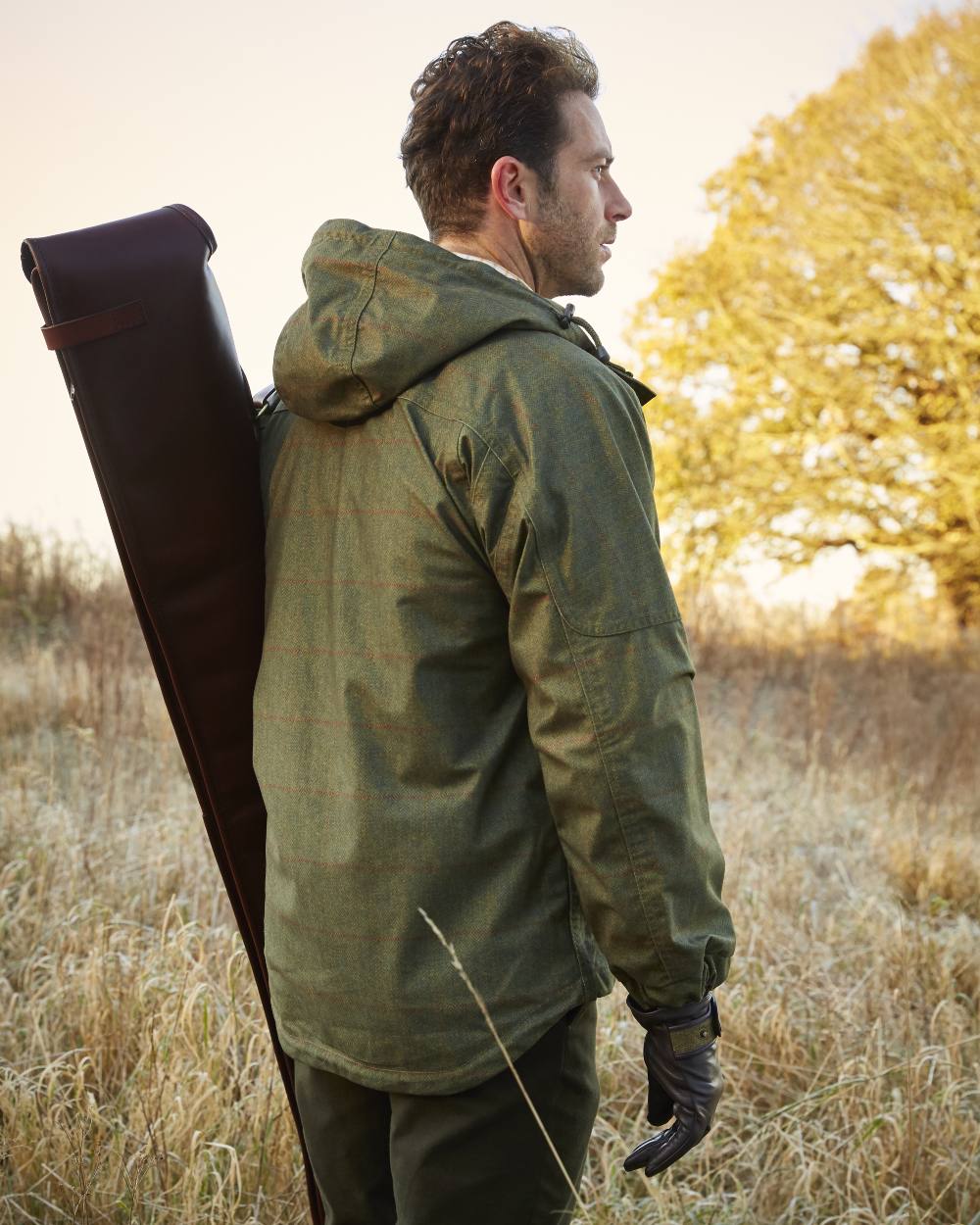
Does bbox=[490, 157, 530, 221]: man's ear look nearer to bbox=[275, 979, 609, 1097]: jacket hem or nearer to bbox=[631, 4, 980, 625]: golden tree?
bbox=[275, 979, 609, 1097]: jacket hem

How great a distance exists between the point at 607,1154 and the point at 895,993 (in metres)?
1.11

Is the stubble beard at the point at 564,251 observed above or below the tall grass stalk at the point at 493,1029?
above

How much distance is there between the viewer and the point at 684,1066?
1342mm

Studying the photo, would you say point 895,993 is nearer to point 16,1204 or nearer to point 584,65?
point 16,1204

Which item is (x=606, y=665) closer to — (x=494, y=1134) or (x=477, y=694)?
(x=477, y=694)

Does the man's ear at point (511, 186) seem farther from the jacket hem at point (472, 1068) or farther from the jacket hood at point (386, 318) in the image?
the jacket hem at point (472, 1068)

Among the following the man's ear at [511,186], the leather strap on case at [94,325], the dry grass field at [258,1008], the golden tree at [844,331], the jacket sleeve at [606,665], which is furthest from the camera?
the golden tree at [844,331]

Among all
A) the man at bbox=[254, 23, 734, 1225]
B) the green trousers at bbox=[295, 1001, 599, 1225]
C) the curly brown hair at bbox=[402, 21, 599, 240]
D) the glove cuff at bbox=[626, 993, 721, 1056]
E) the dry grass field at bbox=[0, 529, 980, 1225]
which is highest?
the curly brown hair at bbox=[402, 21, 599, 240]

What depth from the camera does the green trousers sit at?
53.0 inches

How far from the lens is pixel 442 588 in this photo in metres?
1.28

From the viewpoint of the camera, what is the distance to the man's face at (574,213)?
1.49 m

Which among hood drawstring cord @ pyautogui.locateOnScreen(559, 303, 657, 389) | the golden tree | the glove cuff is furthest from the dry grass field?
the golden tree

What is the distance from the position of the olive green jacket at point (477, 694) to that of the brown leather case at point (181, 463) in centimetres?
15

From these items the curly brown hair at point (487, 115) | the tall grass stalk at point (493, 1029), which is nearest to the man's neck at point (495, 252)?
the curly brown hair at point (487, 115)
